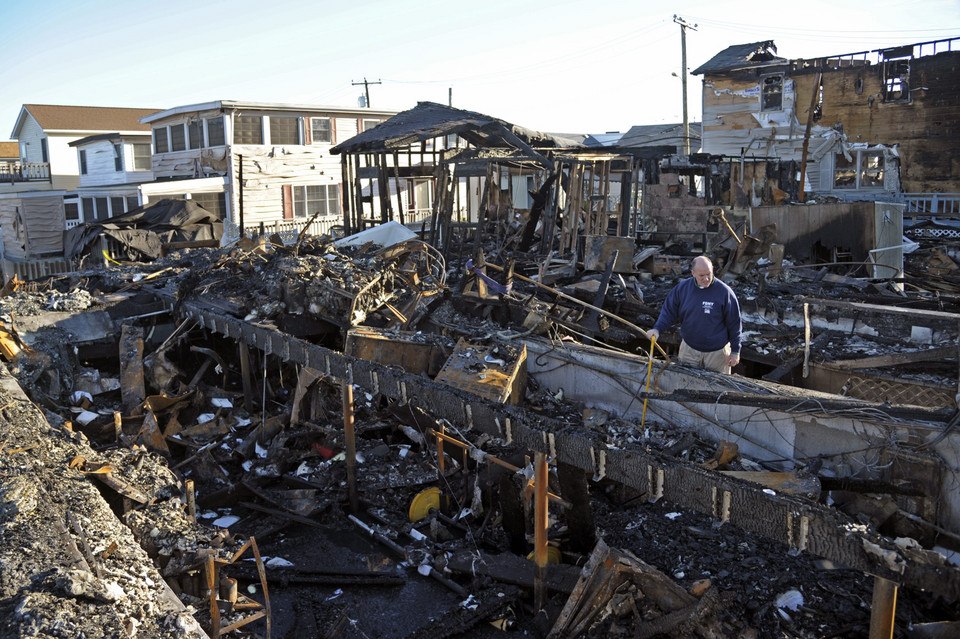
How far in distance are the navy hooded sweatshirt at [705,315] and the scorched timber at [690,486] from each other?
6.56ft

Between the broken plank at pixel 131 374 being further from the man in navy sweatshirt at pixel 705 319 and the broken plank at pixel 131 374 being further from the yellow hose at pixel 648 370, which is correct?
the man in navy sweatshirt at pixel 705 319

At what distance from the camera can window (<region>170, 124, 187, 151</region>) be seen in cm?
2489

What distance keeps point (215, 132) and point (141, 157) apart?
19.1ft

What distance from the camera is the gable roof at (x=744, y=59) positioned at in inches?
1084

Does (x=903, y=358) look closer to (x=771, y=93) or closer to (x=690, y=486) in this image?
(x=690, y=486)

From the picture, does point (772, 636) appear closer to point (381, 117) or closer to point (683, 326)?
point (683, 326)

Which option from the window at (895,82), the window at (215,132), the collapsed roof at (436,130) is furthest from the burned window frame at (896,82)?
the window at (215,132)

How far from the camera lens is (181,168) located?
25.1 metres

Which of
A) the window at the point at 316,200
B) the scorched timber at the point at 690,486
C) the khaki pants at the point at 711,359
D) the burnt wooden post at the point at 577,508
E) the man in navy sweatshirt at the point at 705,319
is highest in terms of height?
the window at the point at 316,200

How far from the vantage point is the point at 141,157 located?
27.6 meters

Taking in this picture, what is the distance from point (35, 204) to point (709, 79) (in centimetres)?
2544

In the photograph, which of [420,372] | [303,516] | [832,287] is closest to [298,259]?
[420,372]

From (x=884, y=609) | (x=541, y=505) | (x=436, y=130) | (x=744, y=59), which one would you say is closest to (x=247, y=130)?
(x=436, y=130)

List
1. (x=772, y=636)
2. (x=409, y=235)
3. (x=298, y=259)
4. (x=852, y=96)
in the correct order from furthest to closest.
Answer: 1. (x=852, y=96)
2. (x=409, y=235)
3. (x=298, y=259)
4. (x=772, y=636)
